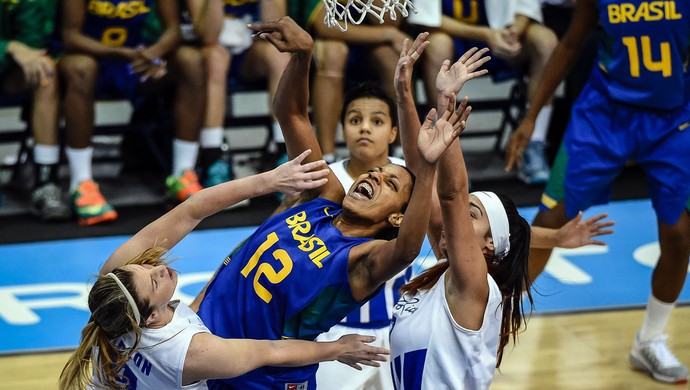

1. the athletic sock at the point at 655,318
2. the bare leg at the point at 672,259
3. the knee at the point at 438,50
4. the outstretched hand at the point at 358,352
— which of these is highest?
the outstretched hand at the point at 358,352

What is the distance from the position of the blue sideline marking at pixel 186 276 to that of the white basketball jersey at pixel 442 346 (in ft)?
5.95

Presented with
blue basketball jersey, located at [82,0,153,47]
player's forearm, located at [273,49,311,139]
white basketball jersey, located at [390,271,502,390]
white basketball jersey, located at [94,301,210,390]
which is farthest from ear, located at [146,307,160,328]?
blue basketball jersey, located at [82,0,153,47]

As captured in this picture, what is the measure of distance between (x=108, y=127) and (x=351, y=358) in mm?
4342

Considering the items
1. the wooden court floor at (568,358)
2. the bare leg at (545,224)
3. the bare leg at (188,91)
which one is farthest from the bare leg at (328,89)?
the bare leg at (545,224)

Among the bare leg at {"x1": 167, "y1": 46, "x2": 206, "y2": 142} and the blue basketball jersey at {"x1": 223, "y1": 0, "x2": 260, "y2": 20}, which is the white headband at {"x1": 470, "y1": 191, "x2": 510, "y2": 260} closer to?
the bare leg at {"x1": 167, "y1": 46, "x2": 206, "y2": 142}

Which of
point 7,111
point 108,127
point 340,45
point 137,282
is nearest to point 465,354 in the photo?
point 137,282

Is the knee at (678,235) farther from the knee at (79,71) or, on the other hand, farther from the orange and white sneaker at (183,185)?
the knee at (79,71)

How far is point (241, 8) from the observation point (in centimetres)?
707

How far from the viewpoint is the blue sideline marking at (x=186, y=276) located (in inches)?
212

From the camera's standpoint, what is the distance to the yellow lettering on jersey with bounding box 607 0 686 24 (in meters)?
4.54

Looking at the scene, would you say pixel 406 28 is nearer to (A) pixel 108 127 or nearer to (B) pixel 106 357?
(A) pixel 108 127

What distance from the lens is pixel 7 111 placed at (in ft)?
27.9

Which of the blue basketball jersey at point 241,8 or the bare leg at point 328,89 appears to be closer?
the bare leg at point 328,89

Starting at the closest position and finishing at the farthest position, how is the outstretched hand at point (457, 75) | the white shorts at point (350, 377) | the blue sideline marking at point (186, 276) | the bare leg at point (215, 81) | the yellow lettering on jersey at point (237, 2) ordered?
the outstretched hand at point (457, 75), the white shorts at point (350, 377), the blue sideline marking at point (186, 276), the bare leg at point (215, 81), the yellow lettering on jersey at point (237, 2)
